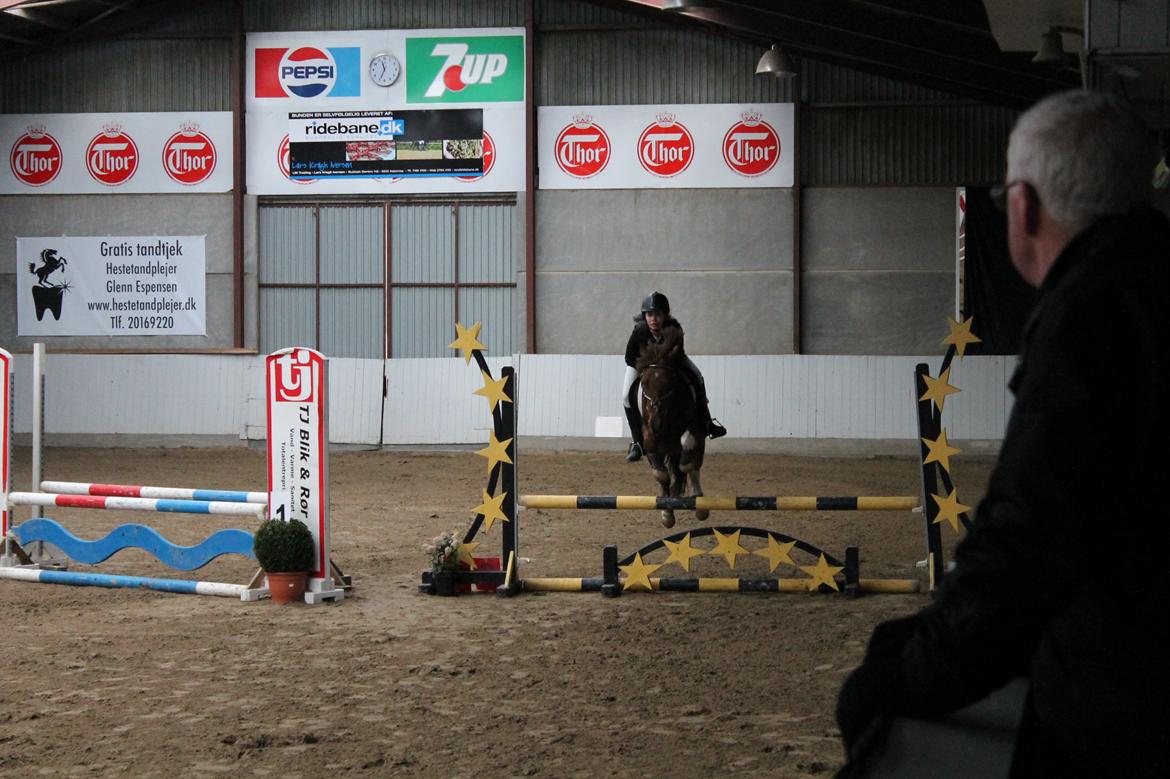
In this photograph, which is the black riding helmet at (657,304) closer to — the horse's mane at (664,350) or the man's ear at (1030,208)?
the horse's mane at (664,350)

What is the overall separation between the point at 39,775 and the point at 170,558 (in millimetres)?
4292

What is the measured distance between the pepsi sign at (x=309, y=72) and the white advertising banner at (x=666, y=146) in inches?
119

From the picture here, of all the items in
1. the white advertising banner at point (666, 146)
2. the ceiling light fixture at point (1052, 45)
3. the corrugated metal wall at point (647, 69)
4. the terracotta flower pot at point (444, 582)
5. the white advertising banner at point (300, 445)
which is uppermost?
the corrugated metal wall at point (647, 69)

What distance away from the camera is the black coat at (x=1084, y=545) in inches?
66.4

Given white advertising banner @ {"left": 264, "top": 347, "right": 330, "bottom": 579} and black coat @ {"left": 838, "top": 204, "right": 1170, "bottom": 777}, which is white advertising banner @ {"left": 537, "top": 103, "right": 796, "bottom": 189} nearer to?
white advertising banner @ {"left": 264, "top": 347, "right": 330, "bottom": 579}

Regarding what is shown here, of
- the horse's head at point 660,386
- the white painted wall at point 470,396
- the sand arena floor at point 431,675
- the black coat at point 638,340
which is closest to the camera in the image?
the sand arena floor at point 431,675

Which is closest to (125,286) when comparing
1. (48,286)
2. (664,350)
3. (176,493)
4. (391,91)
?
(48,286)

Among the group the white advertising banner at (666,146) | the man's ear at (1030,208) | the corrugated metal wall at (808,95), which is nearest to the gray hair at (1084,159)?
the man's ear at (1030,208)

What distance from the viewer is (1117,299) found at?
1734 mm

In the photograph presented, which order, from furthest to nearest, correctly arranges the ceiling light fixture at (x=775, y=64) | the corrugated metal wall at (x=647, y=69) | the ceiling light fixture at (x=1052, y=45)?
the corrugated metal wall at (x=647, y=69) < the ceiling light fixture at (x=775, y=64) < the ceiling light fixture at (x=1052, y=45)

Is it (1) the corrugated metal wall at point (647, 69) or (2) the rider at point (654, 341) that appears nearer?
(2) the rider at point (654, 341)

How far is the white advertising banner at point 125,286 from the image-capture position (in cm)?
2042

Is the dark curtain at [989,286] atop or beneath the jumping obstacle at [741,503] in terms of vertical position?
atop

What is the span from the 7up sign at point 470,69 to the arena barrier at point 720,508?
12.3 metres
